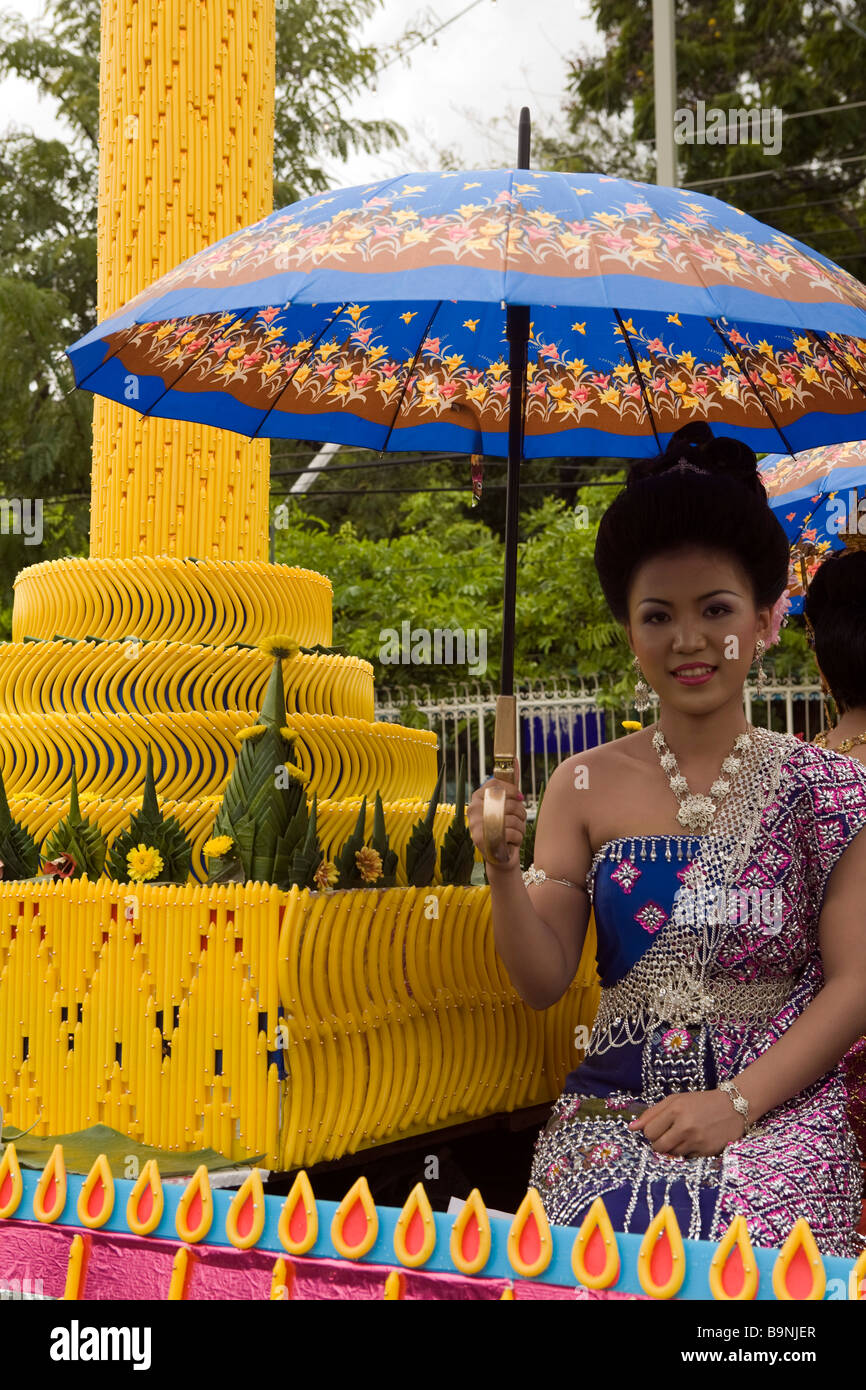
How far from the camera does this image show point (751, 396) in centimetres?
425

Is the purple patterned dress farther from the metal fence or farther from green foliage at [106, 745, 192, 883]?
the metal fence

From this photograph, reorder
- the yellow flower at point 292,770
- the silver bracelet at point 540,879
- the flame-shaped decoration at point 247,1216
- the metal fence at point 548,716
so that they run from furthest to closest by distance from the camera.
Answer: the metal fence at point 548,716 → the yellow flower at point 292,770 → the silver bracelet at point 540,879 → the flame-shaped decoration at point 247,1216

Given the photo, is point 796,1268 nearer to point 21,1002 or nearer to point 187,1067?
point 187,1067

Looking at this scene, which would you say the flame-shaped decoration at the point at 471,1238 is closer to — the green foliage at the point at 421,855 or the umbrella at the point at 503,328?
the umbrella at the point at 503,328

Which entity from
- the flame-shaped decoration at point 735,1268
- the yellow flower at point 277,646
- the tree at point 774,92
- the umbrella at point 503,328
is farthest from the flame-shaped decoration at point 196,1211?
the tree at point 774,92

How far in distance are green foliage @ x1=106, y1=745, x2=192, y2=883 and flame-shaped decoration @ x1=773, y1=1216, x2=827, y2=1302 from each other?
7.07ft

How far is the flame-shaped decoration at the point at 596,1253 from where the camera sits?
6.88 ft

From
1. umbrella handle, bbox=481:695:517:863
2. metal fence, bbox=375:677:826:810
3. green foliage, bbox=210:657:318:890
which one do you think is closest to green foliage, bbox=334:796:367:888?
green foliage, bbox=210:657:318:890

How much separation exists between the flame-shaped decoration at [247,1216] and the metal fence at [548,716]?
12145 mm

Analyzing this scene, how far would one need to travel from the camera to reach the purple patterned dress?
9.21 feet

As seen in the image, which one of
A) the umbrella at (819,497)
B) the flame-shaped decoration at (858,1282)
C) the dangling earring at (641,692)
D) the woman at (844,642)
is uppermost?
the umbrella at (819,497)

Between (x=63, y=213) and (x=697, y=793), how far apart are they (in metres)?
17.1

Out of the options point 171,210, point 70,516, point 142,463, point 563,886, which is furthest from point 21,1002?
point 70,516

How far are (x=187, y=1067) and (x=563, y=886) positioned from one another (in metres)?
1.03
